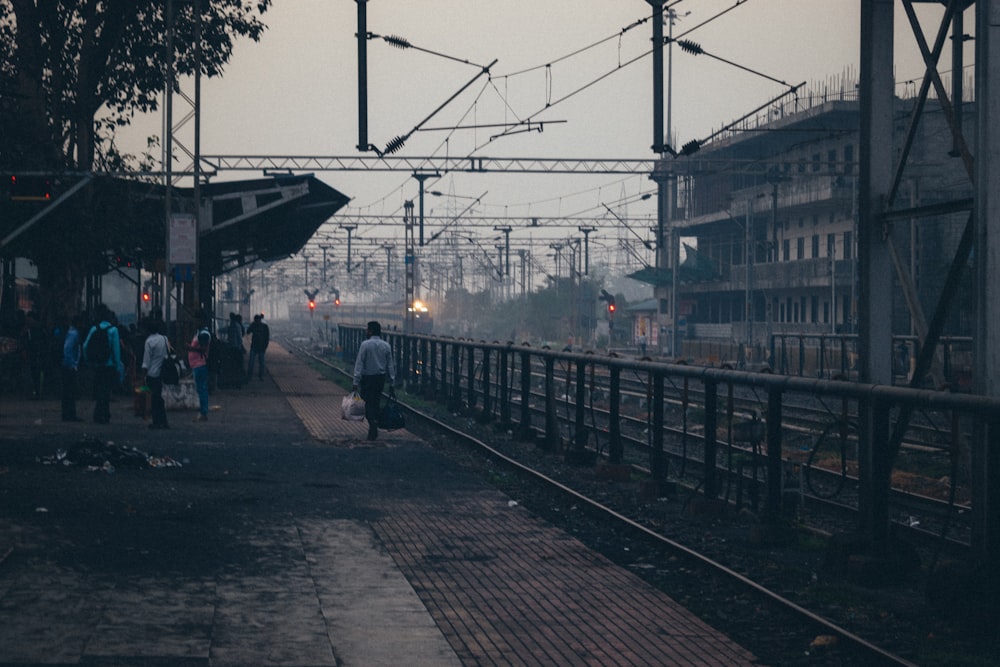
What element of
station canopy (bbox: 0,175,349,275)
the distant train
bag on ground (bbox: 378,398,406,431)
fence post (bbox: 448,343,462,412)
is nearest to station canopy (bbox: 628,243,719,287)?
the distant train

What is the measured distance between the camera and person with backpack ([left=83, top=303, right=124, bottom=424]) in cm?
1859

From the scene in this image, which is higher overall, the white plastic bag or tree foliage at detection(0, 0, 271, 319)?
tree foliage at detection(0, 0, 271, 319)

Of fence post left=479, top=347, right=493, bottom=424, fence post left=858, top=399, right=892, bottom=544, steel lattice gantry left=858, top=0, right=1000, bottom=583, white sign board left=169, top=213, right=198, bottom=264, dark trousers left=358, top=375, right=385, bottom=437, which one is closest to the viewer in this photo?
steel lattice gantry left=858, top=0, right=1000, bottom=583

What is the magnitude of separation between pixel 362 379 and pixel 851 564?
32.9ft

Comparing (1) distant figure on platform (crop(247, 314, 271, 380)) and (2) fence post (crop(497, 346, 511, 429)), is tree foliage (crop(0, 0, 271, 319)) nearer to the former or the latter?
(1) distant figure on platform (crop(247, 314, 271, 380))

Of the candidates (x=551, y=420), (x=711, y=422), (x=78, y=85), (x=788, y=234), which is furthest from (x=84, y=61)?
(x=788, y=234)

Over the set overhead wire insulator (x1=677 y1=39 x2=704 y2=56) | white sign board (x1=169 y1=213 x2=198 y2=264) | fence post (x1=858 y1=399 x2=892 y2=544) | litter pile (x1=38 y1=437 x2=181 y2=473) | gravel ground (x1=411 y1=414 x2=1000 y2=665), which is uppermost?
overhead wire insulator (x1=677 y1=39 x2=704 y2=56)

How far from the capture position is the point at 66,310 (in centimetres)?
2667

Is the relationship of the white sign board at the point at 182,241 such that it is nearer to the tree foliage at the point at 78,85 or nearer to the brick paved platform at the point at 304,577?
the tree foliage at the point at 78,85

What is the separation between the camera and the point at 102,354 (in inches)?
733

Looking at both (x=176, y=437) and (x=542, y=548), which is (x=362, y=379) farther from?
(x=542, y=548)

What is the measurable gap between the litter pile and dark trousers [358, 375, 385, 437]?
371 cm

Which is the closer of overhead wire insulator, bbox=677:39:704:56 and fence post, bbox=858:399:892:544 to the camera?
fence post, bbox=858:399:892:544

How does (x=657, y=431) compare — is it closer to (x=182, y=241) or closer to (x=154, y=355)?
(x=154, y=355)
